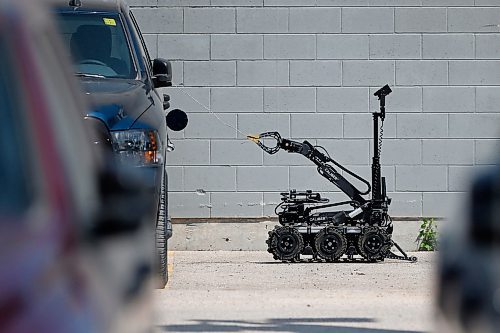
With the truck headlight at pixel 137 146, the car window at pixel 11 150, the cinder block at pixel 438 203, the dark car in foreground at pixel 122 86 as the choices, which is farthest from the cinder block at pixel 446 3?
the car window at pixel 11 150

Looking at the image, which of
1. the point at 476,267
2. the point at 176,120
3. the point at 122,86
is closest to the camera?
the point at 476,267

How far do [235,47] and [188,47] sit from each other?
0.52 metres

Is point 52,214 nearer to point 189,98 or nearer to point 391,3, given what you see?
point 189,98

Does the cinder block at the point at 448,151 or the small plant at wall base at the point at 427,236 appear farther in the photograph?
the cinder block at the point at 448,151

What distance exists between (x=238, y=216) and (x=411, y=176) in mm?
1957

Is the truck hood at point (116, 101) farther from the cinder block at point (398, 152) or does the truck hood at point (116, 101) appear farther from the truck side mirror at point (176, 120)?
the cinder block at point (398, 152)

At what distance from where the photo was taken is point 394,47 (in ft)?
45.5

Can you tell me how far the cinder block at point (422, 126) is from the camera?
13.9 meters

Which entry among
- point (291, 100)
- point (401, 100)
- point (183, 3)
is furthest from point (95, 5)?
point (401, 100)

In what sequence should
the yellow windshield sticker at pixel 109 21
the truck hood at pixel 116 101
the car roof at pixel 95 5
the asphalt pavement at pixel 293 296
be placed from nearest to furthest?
the asphalt pavement at pixel 293 296
the truck hood at pixel 116 101
the yellow windshield sticker at pixel 109 21
the car roof at pixel 95 5

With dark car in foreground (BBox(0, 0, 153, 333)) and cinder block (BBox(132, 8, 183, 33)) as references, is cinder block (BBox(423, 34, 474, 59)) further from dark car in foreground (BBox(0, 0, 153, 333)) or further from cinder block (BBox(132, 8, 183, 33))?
dark car in foreground (BBox(0, 0, 153, 333))

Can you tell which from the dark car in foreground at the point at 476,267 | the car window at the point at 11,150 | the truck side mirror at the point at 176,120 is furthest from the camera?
the truck side mirror at the point at 176,120

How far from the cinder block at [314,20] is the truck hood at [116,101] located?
17.8 ft

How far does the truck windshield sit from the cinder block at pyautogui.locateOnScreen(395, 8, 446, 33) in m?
5.18
